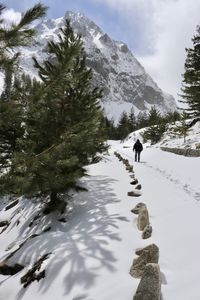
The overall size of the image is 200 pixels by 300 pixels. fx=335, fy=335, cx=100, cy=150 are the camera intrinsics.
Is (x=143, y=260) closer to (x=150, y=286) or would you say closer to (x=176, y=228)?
(x=150, y=286)

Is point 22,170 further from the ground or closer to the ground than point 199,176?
further from the ground

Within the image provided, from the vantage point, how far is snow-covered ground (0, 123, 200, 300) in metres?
5.84

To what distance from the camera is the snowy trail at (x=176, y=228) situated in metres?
5.48

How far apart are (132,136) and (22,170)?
209 ft

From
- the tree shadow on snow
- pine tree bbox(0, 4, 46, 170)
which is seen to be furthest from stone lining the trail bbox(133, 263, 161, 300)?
pine tree bbox(0, 4, 46, 170)

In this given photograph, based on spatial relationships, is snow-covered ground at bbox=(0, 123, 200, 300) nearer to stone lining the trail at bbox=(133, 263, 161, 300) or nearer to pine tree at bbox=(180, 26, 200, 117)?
stone lining the trail at bbox=(133, 263, 161, 300)

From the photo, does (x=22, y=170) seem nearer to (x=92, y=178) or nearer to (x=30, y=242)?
(x=30, y=242)

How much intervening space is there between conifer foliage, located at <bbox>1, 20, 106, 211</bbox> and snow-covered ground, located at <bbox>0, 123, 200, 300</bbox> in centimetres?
133

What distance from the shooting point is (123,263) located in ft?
21.5

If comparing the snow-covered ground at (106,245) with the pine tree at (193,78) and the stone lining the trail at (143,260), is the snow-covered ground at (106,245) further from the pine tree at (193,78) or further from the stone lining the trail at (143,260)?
the pine tree at (193,78)

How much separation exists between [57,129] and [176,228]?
521 centimetres

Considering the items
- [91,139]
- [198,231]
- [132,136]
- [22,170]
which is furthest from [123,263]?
[132,136]

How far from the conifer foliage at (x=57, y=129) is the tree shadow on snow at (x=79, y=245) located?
1.19 metres

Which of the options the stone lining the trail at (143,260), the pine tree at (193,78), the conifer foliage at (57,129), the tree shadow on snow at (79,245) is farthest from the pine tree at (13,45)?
the pine tree at (193,78)
